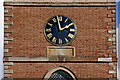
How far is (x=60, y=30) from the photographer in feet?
55.7

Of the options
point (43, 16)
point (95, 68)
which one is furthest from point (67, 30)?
point (95, 68)

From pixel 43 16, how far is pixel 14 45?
9.69 ft

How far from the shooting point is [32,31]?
671 inches

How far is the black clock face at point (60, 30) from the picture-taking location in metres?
16.9

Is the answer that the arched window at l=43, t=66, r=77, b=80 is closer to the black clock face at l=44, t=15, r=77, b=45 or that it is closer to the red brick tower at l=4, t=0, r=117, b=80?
the red brick tower at l=4, t=0, r=117, b=80

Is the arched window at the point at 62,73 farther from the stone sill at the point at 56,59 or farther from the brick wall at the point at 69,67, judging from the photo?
the stone sill at the point at 56,59

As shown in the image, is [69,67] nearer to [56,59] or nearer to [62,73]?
[62,73]

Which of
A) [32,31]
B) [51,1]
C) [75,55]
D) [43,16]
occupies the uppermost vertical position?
[51,1]

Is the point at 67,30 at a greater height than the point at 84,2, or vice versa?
the point at 84,2

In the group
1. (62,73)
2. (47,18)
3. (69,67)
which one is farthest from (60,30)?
(62,73)

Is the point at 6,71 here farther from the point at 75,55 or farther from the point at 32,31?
the point at 75,55

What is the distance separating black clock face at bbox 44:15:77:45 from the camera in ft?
55.6

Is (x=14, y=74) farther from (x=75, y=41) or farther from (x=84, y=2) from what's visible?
(x=84, y=2)

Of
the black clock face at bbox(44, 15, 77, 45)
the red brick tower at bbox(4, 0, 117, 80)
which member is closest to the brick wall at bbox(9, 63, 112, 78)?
the red brick tower at bbox(4, 0, 117, 80)
